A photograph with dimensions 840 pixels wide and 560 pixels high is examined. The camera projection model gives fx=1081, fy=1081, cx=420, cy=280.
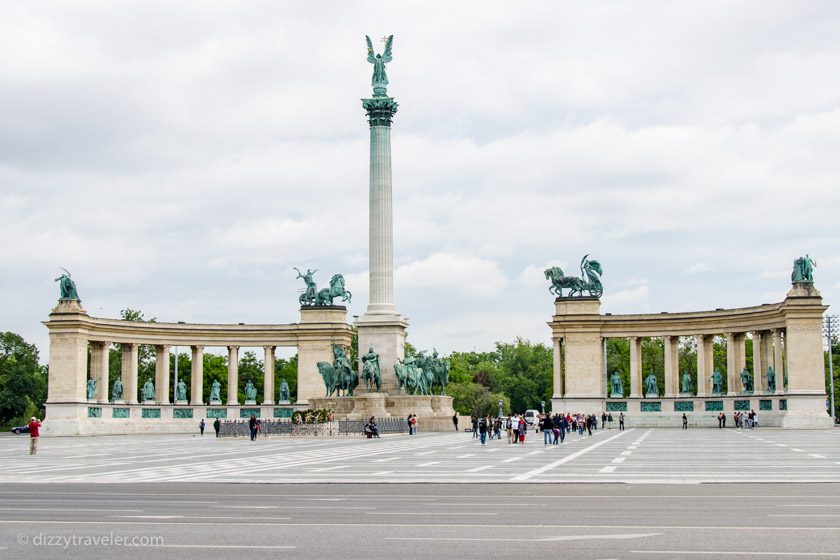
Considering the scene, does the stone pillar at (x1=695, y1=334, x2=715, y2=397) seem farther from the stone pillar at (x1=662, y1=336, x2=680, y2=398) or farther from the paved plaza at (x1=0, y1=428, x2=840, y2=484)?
the paved plaza at (x1=0, y1=428, x2=840, y2=484)

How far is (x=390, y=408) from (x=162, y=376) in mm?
39036

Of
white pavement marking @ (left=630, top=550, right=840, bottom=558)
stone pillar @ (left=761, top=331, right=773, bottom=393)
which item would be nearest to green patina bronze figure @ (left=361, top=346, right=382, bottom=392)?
stone pillar @ (left=761, top=331, right=773, bottom=393)

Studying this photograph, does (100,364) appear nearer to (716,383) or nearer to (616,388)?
(616,388)

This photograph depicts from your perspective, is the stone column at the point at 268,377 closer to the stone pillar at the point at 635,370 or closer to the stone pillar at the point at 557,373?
the stone pillar at the point at 557,373

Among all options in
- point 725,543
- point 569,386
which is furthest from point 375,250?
point 725,543

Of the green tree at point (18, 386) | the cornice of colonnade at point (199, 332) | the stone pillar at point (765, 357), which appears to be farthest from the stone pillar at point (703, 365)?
the green tree at point (18, 386)

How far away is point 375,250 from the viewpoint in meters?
90.4

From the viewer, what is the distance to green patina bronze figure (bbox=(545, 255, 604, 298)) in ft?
386

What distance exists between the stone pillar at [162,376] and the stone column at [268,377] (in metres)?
10.7

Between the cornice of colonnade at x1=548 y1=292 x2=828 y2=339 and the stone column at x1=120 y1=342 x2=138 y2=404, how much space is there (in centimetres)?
4467

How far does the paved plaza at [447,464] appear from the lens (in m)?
34.7

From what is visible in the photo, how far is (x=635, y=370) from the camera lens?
116 metres

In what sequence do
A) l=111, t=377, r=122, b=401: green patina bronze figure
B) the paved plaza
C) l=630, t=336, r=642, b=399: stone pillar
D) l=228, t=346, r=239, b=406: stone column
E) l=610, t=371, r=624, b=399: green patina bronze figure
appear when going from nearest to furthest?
the paved plaza < l=111, t=377, r=122, b=401: green patina bronze figure < l=630, t=336, r=642, b=399: stone pillar < l=610, t=371, r=624, b=399: green patina bronze figure < l=228, t=346, r=239, b=406: stone column

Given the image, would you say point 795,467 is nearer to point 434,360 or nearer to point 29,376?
point 434,360
